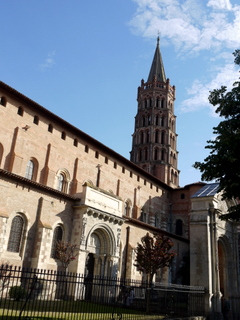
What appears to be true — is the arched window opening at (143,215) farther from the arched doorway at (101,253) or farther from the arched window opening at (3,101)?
the arched window opening at (3,101)

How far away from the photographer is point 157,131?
60281 mm

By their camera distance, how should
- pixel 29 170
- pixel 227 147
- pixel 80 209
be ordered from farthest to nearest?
1. pixel 29 170
2. pixel 80 209
3. pixel 227 147

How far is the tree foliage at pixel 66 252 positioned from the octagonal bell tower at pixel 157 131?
111 feet

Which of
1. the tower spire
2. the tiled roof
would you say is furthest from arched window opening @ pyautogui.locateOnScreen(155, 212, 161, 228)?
the tower spire

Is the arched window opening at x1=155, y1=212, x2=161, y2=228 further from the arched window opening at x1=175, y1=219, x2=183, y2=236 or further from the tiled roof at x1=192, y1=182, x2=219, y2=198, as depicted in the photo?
the tiled roof at x1=192, y1=182, x2=219, y2=198

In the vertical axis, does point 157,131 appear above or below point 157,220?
above

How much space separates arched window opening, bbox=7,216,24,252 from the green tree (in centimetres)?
1155

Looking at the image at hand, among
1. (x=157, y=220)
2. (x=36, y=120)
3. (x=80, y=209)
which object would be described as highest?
(x=36, y=120)

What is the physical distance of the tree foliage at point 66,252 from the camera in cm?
2039

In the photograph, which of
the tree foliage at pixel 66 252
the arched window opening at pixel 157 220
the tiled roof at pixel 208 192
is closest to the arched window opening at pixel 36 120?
the tree foliage at pixel 66 252

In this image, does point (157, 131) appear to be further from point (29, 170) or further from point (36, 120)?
point (29, 170)

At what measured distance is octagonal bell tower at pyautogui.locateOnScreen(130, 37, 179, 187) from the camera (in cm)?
5659

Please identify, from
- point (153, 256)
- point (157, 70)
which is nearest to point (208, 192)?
point (153, 256)

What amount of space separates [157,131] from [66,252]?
42.2m
